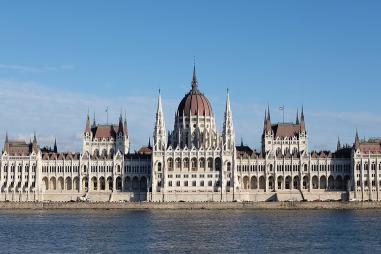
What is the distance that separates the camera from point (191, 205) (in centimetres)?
16600

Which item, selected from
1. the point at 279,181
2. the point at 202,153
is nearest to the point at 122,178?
the point at 202,153

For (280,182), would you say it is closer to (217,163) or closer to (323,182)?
(323,182)

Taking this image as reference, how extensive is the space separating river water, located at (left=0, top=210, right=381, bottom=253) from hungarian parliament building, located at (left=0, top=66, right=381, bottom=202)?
24.2 metres

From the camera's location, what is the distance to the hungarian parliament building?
17350 cm

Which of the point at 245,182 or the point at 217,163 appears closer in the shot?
the point at 217,163

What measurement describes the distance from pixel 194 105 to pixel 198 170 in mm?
17760

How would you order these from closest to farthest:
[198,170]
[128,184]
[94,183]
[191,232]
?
[191,232]
[198,170]
[94,183]
[128,184]

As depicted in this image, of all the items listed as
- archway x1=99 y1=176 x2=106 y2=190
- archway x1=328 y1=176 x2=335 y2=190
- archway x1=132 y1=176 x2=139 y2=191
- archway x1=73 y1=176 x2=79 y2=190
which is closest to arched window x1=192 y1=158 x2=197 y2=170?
archway x1=132 y1=176 x2=139 y2=191

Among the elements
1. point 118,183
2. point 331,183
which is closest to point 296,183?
point 331,183

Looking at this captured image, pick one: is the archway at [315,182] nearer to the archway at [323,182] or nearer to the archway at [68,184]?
the archway at [323,182]

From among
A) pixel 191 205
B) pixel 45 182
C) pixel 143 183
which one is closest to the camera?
pixel 191 205

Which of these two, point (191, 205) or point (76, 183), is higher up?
point (76, 183)

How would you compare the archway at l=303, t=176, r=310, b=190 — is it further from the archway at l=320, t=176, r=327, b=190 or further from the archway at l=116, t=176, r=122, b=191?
the archway at l=116, t=176, r=122, b=191

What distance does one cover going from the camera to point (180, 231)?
4316 inches
